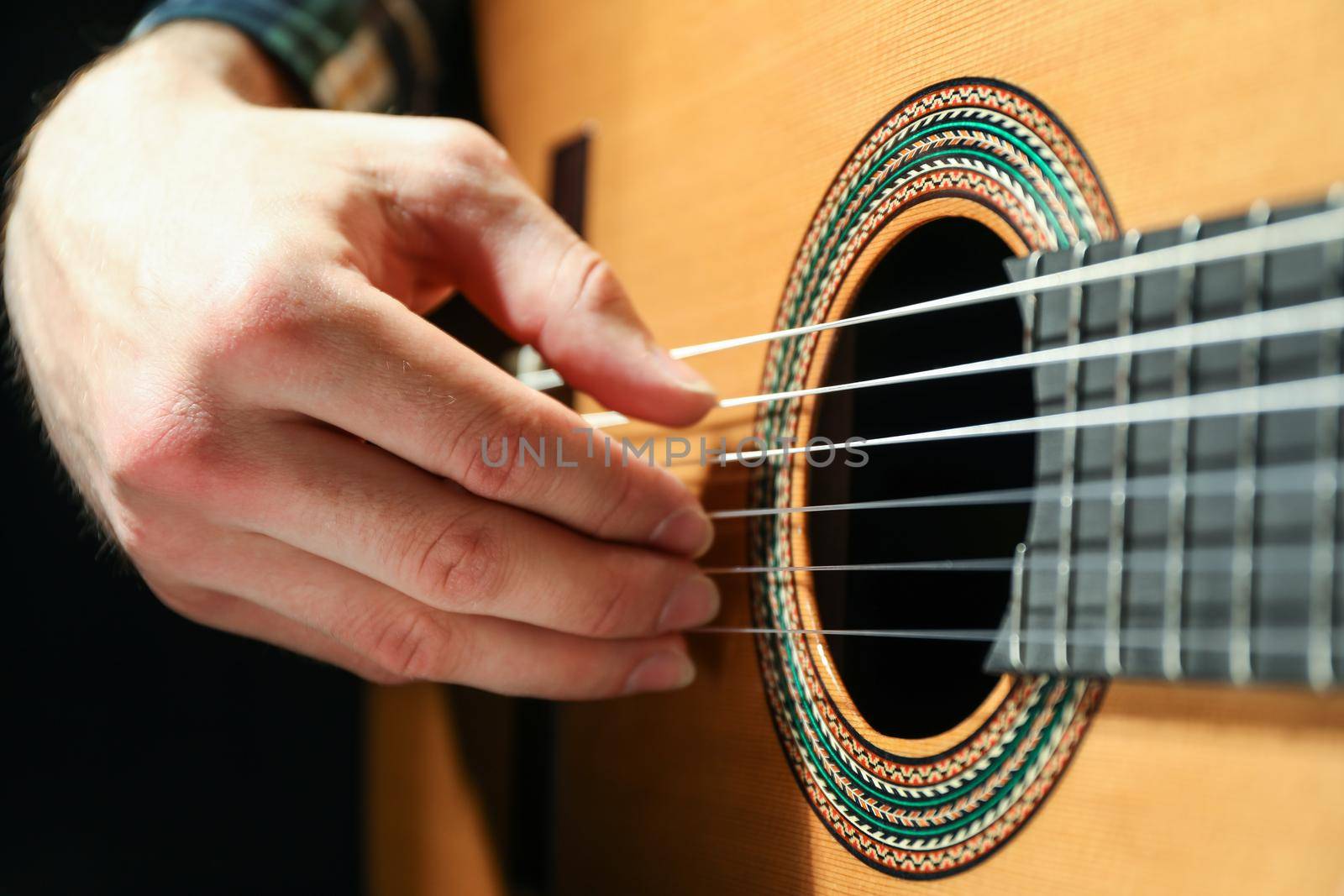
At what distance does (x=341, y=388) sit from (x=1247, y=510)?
16.8 inches

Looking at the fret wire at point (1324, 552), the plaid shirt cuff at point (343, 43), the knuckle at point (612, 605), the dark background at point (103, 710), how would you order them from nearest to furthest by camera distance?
the fret wire at point (1324, 552) → the knuckle at point (612, 605) → the plaid shirt cuff at point (343, 43) → the dark background at point (103, 710)

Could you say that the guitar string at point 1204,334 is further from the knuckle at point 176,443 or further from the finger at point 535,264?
the knuckle at point 176,443

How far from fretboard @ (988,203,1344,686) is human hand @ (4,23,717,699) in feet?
0.82

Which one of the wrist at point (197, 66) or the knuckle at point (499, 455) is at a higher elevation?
the wrist at point (197, 66)

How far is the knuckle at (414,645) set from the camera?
2.06ft

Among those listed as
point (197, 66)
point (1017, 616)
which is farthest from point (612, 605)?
point (197, 66)

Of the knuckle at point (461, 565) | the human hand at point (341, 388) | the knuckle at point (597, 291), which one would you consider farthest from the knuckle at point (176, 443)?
the knuckle at point (597, 291)

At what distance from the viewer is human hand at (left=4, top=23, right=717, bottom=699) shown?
527mm

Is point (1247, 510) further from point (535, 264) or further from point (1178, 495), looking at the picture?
point (535, 264)

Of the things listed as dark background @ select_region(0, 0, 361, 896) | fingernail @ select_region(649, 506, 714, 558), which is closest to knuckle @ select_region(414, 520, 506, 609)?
fingernail @ select_region(649, 506, 714, 558)

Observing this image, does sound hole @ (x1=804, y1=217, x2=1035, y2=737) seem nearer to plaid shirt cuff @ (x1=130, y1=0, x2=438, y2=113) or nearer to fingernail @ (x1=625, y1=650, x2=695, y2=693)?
fingernail @ (x1=625, y1=650, x2=695, y2=693)

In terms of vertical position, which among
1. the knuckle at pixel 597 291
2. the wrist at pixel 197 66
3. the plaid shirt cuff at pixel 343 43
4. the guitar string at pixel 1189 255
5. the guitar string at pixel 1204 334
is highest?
the plaid shirt cuff at pixel 343 43

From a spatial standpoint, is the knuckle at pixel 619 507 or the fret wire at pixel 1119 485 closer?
the fret wire at pixel 1119 485

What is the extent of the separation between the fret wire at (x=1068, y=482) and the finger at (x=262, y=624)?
1.47ft
